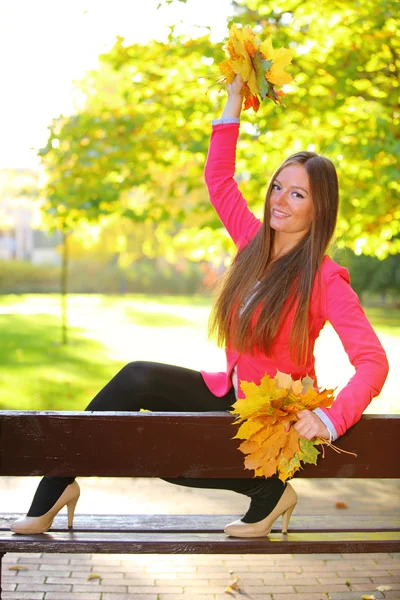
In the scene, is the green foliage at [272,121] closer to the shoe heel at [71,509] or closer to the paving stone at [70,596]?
the paving stone at [70,596]

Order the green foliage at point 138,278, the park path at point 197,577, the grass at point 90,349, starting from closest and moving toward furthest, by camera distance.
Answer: the park path at point 197,577, the grass at point 90,349, the green foliage at point 138,278

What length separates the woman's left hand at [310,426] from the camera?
8.63 ft

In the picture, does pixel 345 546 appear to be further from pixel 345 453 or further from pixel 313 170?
pixel 313 170

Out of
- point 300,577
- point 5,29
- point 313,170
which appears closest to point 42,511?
point 313,170

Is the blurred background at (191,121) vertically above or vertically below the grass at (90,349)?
above

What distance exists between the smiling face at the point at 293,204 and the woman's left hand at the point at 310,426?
32.1 inches

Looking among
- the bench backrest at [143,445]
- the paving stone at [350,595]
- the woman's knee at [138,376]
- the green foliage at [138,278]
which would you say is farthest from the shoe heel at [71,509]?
the green foliage at [138,278]

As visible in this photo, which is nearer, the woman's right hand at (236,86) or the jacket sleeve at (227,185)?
the woman's right hand at (236,86)

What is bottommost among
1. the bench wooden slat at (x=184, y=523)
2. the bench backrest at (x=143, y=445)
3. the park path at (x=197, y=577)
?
the park path at (x=197, y=577)

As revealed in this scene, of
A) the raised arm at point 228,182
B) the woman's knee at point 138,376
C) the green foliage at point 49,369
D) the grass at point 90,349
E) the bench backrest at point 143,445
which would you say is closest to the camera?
the bench backrest at point 143,445

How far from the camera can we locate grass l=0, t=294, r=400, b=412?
11.9m

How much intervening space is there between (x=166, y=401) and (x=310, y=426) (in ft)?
2.37

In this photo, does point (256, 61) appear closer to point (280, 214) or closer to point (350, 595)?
point (280, 214)

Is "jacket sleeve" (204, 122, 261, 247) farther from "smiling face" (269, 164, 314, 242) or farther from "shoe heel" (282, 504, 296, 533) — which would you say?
"shoe heel" (282, 504, 296, 533)
